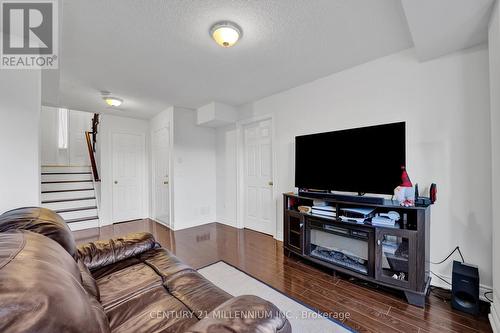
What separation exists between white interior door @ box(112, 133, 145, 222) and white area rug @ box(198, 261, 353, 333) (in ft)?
10.6

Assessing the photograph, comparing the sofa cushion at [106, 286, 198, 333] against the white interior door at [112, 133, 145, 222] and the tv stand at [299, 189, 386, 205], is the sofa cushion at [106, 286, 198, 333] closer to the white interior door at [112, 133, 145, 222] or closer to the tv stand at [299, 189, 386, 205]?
the tv stand at [299, 189, 386, 205]

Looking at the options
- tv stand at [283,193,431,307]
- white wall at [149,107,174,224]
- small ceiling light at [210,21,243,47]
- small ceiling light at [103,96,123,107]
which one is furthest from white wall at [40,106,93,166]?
tv stand at [283,193,431,307]

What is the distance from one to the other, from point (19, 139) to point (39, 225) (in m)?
1.17

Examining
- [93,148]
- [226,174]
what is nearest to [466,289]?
[226,174]

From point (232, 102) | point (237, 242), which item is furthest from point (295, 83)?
point (237, 242)

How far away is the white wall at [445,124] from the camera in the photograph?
6.03 feet

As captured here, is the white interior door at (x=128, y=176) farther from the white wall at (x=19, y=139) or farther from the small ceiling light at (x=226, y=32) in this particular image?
the small ceiling light at (x=226, y=32)

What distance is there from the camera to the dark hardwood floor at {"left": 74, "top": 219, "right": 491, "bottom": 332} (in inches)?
63.2

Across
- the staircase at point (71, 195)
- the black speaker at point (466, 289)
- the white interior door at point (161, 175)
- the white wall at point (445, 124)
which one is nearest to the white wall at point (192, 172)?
the white interior door at point (161, 175)

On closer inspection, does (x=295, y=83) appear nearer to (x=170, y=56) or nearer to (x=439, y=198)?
(x=170, y=56)

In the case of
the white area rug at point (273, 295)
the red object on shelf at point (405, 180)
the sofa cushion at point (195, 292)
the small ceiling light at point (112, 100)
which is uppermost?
the small ceiling light at point (112, 100)

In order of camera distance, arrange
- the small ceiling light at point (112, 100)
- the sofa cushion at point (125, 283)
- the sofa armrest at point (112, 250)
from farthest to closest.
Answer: the small ceiling light at point (112, 100) < the sofa armrest at point (112, 250) < the sofa cushion at point (125, 283)

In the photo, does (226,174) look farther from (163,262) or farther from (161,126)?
(163,262)

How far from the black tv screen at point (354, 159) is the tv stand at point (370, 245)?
0.62ft
